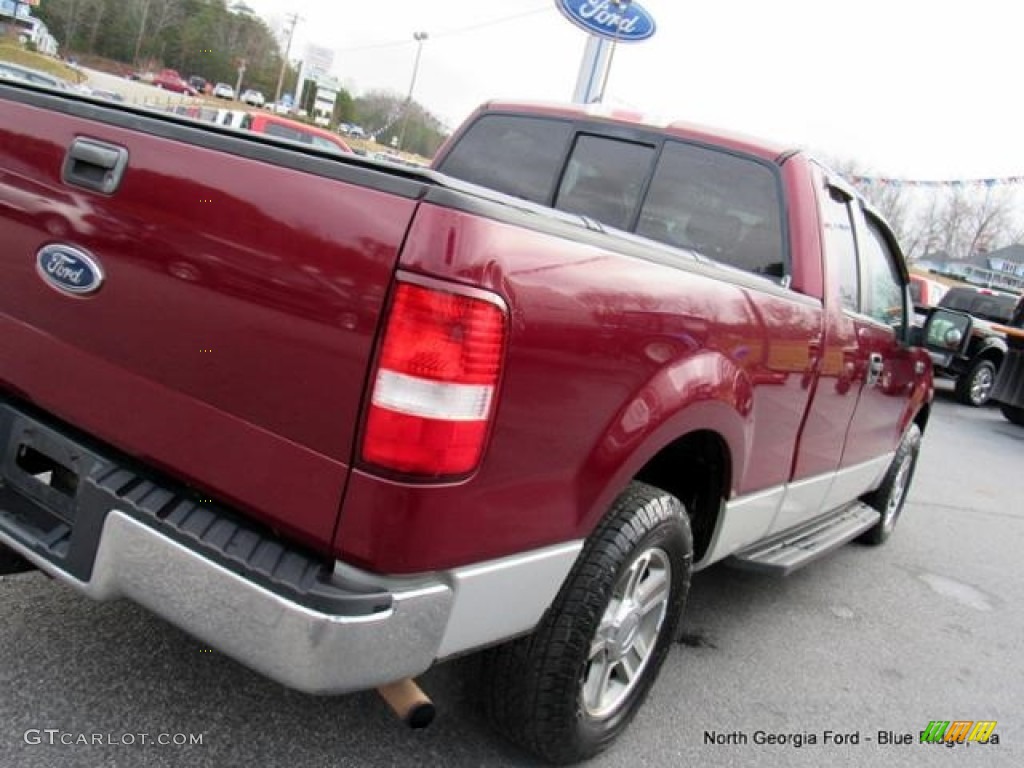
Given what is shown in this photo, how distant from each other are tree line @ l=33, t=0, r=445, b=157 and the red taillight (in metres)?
69.0

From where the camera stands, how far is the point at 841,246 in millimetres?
3537

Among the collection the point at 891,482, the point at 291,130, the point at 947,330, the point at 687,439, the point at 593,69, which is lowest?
the point at 891,482

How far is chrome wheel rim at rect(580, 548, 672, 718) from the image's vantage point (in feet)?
7.82

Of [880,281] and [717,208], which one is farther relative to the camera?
[880,281]

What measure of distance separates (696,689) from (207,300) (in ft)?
7.15

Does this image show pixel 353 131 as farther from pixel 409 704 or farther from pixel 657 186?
pixel 409 704

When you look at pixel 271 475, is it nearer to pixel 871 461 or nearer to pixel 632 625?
pixel 632 625

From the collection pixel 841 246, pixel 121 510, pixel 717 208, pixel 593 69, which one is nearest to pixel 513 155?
pixel 717 208

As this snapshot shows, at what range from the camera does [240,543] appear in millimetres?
1782

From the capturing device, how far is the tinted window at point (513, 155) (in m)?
3.70

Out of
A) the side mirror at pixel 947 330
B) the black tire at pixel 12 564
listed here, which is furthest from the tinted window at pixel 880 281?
the black tire at pixel 12 564

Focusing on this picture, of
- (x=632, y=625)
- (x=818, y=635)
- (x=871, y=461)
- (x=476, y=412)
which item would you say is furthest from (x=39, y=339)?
(x=871, y=461)

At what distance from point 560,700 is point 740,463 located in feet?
3.23

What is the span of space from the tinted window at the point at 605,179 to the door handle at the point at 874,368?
1.24 meters
